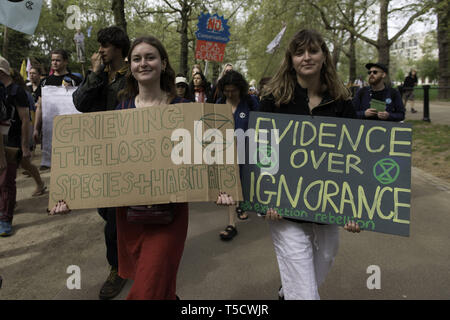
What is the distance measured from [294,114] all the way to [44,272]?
2.83m

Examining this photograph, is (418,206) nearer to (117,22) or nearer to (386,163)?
(386,163)

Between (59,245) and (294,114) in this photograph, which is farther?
(59,245)

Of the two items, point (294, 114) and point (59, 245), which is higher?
point (294, 114)

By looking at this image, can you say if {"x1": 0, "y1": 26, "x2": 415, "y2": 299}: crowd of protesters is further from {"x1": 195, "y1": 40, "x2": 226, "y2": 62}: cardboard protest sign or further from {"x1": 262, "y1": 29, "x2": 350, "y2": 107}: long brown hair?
{"x1": 195, "y1": 40, "x2": 226, "y2": 62}: cardboard protest sign

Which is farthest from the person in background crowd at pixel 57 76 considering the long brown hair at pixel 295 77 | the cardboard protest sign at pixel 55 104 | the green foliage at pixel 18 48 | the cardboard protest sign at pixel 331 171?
the green foliage at pixel 18 48

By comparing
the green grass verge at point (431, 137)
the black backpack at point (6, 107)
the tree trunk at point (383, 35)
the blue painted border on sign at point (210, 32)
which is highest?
the tree trunk at point (383, 35)

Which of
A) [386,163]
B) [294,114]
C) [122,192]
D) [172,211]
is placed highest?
[294,114]

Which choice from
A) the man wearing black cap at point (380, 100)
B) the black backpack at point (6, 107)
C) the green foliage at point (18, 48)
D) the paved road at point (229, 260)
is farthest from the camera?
the green foliage at point (18, 48)

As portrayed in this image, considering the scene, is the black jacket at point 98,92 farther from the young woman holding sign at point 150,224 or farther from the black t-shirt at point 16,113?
the black t-shirt at point 16,113

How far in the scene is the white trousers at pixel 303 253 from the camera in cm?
191

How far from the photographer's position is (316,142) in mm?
1938

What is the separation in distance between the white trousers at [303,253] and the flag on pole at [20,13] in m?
2.79

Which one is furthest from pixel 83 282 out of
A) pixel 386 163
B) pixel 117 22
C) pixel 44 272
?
pixel 117 22

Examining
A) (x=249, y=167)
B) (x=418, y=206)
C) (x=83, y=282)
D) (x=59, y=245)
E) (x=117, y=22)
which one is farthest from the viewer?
(x=117, y=22)
